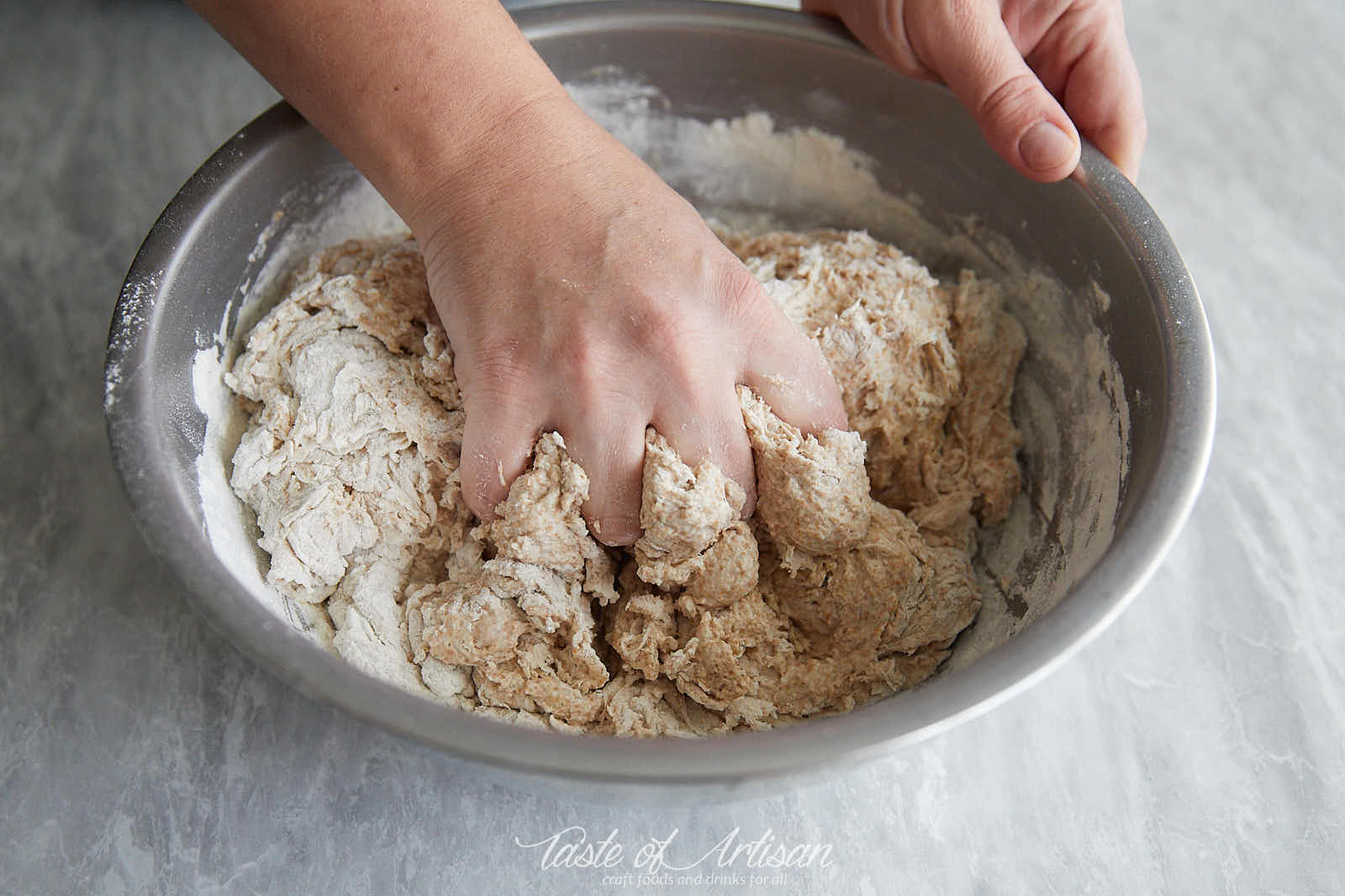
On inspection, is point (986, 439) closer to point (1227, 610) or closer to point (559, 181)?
point (1227, 610)

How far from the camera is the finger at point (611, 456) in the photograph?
1.13 m

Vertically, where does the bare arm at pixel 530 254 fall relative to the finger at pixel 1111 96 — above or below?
→ above

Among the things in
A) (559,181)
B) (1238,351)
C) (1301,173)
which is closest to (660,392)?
(559,181)

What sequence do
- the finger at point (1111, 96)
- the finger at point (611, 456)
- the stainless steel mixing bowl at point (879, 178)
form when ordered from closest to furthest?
1. the stainless steel mixing bowl at point (879, 178)
2. the finger at point (611, 456)
3. the finger at point (1111, 96)

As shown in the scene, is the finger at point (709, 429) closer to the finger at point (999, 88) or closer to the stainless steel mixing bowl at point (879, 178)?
the stainless steel mixing bowl at point (879, 178)

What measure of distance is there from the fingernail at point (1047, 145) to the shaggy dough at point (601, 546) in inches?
9.7

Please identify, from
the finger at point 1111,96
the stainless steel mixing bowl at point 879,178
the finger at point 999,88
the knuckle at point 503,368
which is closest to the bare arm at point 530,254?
the knuckle at point 503,368

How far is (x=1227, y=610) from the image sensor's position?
1.44 m

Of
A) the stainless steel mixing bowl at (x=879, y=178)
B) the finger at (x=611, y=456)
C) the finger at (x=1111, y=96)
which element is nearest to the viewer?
the stainless steel mixing bowl at (x=879, y=178)

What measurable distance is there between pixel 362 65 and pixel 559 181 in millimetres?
258

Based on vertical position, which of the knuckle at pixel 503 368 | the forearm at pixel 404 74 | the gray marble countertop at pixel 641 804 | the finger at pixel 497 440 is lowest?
the gray marble countertop at pixel 641 804

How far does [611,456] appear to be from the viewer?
1.13m

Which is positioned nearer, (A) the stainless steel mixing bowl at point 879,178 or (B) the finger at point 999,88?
(A) the stainless steel mixing bowl at point 879,178

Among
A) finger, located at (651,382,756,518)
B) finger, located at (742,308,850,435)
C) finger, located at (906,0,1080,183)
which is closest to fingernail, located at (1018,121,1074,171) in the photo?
finger, located at (906,0,1080,183)
